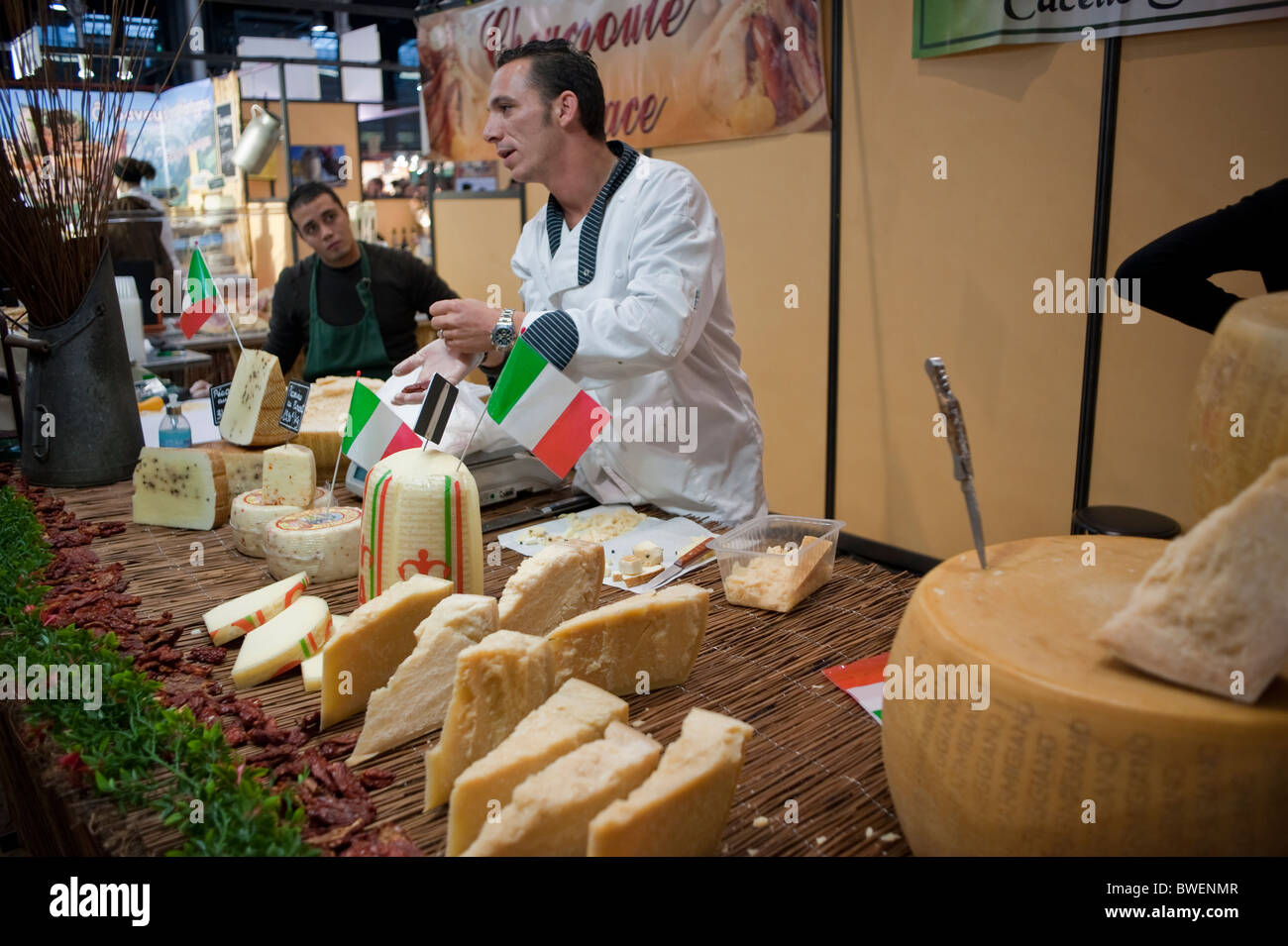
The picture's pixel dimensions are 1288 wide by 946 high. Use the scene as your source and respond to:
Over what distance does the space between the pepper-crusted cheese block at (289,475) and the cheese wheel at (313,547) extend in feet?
0.42

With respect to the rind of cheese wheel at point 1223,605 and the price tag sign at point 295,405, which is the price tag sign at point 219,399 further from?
the rind of cheese wheel at point 1223,605

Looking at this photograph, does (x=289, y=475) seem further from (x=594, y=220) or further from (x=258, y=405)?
(x=594, y=220)

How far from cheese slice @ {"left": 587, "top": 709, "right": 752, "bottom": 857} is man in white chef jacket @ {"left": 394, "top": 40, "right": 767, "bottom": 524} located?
3.52 feet

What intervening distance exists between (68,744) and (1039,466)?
2.94 metres

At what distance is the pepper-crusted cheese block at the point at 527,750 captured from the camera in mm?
875

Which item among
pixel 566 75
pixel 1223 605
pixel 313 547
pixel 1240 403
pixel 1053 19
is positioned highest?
pixel 1053 19

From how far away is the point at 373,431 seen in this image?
5.25ft

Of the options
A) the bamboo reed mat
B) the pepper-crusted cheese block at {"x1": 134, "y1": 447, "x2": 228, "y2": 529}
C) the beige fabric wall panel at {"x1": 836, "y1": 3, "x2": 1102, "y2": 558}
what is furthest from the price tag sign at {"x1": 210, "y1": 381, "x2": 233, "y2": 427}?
the beige fabric wall panel at {"x1": 836, "y1": 3, "x2": 1102, "y2": 558}

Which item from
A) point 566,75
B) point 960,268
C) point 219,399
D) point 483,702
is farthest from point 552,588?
point 960,268

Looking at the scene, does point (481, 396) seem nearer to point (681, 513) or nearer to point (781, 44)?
point (681, 513)

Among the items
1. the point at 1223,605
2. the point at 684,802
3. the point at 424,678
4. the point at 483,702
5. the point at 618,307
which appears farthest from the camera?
the point at 618,307

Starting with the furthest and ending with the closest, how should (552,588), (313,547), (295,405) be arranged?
(295,405), (313,547), (552,588)

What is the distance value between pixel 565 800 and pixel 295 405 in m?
1.35

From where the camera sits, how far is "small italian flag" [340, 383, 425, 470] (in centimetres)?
159
